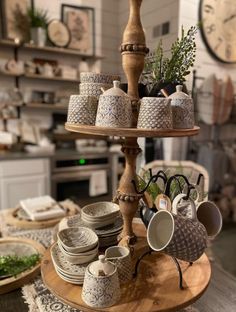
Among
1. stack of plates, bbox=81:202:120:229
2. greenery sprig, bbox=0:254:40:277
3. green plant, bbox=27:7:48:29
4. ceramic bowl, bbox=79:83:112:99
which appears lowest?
greenery sprig, bbox=0:254:40:277

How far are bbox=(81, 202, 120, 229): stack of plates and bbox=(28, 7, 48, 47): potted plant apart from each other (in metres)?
2.79

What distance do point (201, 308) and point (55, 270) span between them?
0.46m

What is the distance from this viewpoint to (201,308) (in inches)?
32.9

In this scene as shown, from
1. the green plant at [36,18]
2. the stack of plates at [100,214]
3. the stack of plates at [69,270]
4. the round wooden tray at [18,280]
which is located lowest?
the round wooden tray at [18,280]

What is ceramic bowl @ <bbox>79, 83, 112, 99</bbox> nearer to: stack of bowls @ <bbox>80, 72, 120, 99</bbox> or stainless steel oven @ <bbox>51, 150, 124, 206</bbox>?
stack of bowls @ <bbox>80, 72, 120, 99</bbox>

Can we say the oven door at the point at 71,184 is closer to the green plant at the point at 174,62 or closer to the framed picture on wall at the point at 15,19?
the framed picture on wall at the point at 15,19

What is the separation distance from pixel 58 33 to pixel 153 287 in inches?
127

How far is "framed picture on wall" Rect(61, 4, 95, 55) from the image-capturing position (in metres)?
3.27

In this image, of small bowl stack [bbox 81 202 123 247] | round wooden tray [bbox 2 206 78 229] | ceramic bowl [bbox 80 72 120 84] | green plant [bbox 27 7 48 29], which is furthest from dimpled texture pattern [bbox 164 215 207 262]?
green plant [bbox 27 7 48 29]

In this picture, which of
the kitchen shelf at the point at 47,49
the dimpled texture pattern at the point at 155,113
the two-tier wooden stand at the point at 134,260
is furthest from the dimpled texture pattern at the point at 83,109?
the kitchen shelf at the point at 47,49

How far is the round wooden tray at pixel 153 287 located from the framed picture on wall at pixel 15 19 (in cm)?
283

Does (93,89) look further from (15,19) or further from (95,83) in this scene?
(15,19)

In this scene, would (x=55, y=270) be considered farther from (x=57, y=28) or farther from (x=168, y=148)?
(x=57, y=28)

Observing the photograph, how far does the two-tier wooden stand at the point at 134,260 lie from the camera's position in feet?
2.21
